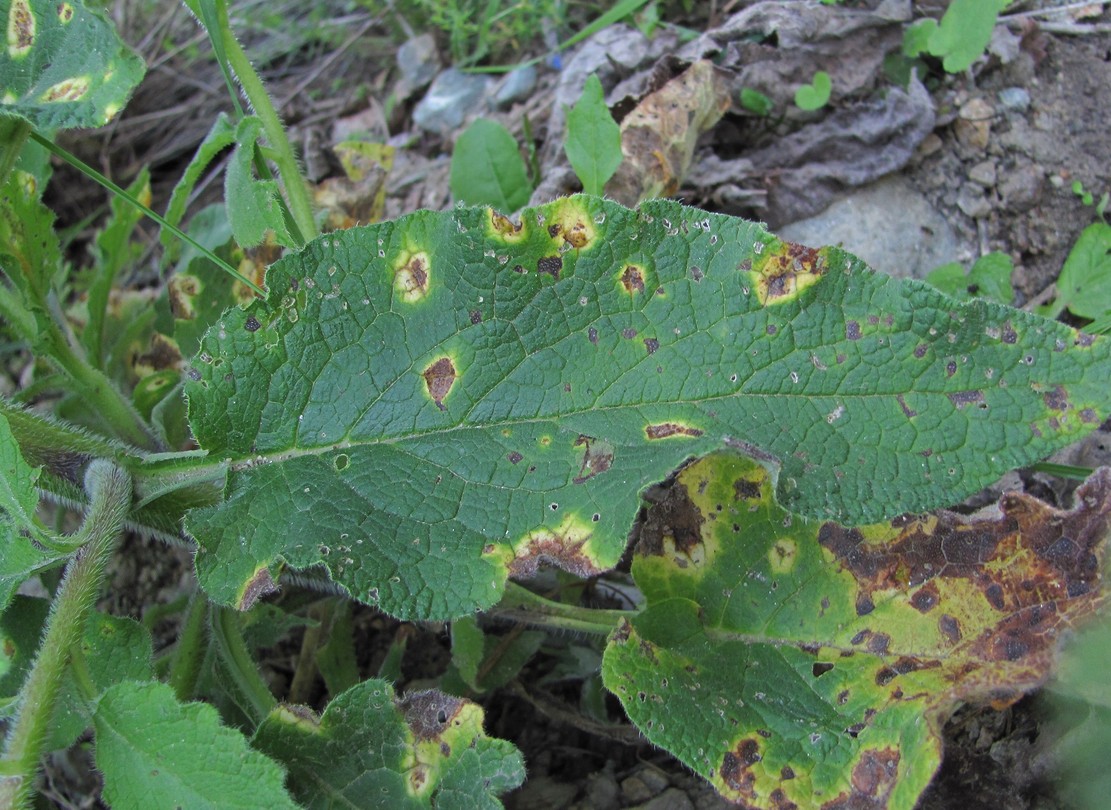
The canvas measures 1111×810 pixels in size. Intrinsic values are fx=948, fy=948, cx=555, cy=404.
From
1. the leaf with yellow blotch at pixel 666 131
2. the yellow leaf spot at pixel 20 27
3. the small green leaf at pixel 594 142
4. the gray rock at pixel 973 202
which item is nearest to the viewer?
the yellow leaf spot at pixel 20 27

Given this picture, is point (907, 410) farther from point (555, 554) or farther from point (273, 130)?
point (273, 130)

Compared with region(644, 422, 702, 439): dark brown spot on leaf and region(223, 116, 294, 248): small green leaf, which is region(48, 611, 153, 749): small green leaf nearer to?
region(223, 116, 294, 248): small green leaf

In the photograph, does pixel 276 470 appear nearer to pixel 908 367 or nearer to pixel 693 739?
pixel 693 739

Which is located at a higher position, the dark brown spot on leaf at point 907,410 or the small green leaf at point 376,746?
the dark brown spot on leaf at point 907,410

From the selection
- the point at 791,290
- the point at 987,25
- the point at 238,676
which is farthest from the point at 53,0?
the point at 987,25

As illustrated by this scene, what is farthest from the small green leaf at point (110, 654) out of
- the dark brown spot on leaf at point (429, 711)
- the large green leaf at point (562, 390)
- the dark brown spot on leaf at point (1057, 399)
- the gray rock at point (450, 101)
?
the gray rock at point (450, 101)

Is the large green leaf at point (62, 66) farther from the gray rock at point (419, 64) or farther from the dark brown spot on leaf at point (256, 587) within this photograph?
the gray rock at point (419, 64)

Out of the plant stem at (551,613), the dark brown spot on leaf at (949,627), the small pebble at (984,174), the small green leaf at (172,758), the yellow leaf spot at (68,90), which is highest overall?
the yellow leaf spot at (68,90)

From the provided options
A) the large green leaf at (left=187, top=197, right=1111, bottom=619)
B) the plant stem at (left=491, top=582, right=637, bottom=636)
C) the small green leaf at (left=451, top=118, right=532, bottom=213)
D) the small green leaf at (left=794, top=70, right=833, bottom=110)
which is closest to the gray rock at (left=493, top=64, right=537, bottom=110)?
the small green leaf at (left=451, top=118, right=532, bottom=213)
